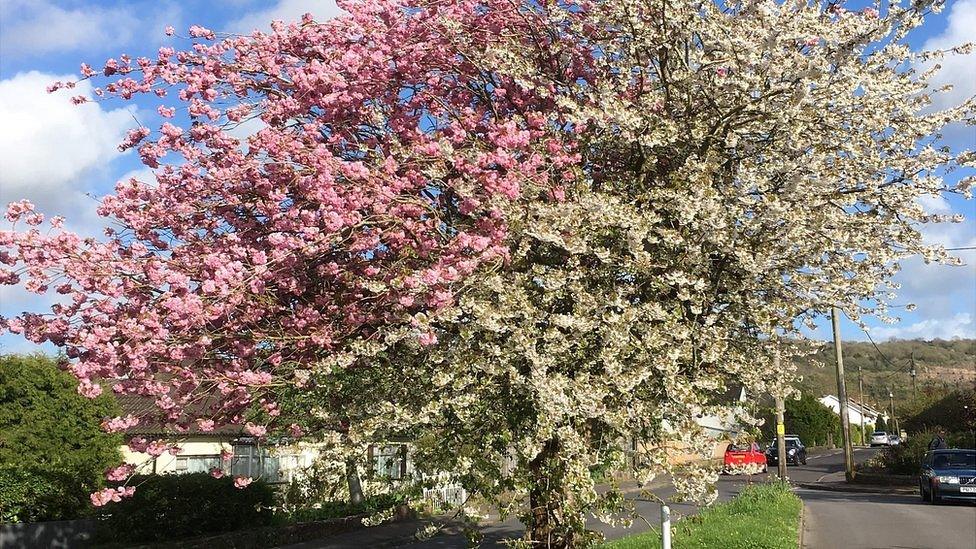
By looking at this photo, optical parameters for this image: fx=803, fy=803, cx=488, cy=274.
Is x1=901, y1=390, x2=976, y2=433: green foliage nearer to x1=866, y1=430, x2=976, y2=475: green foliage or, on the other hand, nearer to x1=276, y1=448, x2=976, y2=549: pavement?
x1=866, y1=430, x2=976, y2=475: green foliage

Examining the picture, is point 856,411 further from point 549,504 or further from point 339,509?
point 549,504

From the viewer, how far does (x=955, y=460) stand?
22328mm

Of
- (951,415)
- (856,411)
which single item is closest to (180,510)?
(951,415)

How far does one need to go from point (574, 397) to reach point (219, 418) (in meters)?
4.11

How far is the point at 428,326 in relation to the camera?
297 inches

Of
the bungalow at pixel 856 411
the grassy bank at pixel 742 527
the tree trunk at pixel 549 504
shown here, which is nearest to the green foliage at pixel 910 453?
the grassy bank at pixel 742 527

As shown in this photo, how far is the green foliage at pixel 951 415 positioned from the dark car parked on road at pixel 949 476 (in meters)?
9.97

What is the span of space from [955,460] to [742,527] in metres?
12.2

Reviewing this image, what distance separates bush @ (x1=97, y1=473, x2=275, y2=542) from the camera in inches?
578

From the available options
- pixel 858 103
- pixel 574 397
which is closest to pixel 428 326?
pixel 574 397

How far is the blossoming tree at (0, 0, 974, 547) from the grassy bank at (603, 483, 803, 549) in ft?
9.30

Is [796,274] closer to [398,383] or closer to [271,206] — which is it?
[398,383]

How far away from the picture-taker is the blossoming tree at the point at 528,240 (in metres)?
7.55

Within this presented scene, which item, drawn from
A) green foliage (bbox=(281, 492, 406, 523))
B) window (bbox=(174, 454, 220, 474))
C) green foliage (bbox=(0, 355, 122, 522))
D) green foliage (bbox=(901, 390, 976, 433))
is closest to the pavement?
green foliage (bbox=(281, 492, 406, 523))
